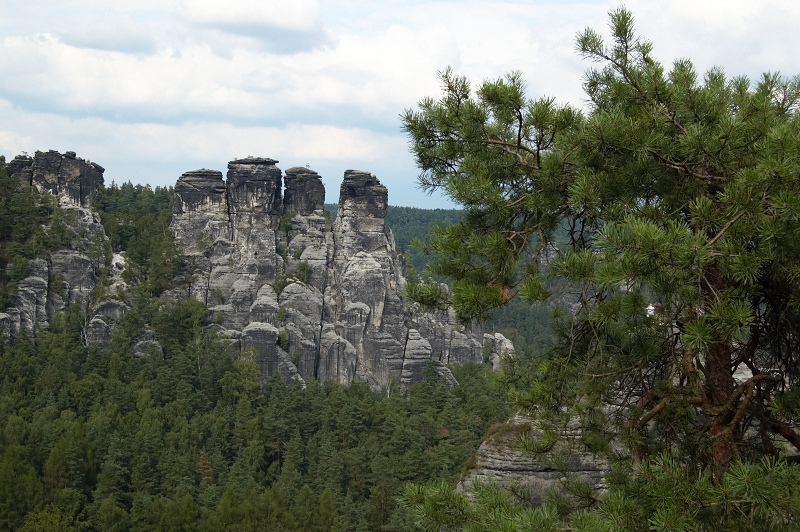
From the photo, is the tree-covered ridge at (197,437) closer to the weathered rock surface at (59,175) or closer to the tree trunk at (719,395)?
the weathered rock surface at (59,175)

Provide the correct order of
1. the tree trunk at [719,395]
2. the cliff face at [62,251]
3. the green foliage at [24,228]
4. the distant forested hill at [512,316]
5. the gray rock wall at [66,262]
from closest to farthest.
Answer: the tree trunk at [719,395]
the cliff face at [62,251]
the gray rock wall at [66,262]
the green foliage at [24,228]
the distant forested hill at [512,316]

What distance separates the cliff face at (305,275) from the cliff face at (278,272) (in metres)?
0.08

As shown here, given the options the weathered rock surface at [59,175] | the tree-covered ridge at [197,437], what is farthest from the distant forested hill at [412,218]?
the tree-covered ridge at [197,437]

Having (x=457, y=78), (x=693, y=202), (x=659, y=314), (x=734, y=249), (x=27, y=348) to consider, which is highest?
(x=457, y=78)

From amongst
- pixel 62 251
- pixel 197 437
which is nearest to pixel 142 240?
pixel 62 251

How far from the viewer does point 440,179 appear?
8281 mm

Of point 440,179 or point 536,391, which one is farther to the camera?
point 440,179

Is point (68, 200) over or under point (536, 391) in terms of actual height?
over

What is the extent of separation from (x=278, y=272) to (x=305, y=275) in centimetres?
205

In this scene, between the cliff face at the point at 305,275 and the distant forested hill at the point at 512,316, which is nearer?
the cliff face at the point at 305,275

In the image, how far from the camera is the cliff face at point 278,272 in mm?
55000

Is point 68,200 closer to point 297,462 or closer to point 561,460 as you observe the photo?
point 297,462

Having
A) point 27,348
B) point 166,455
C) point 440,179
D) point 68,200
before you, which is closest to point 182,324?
point 27,348

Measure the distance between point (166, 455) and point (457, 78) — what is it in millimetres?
31846
